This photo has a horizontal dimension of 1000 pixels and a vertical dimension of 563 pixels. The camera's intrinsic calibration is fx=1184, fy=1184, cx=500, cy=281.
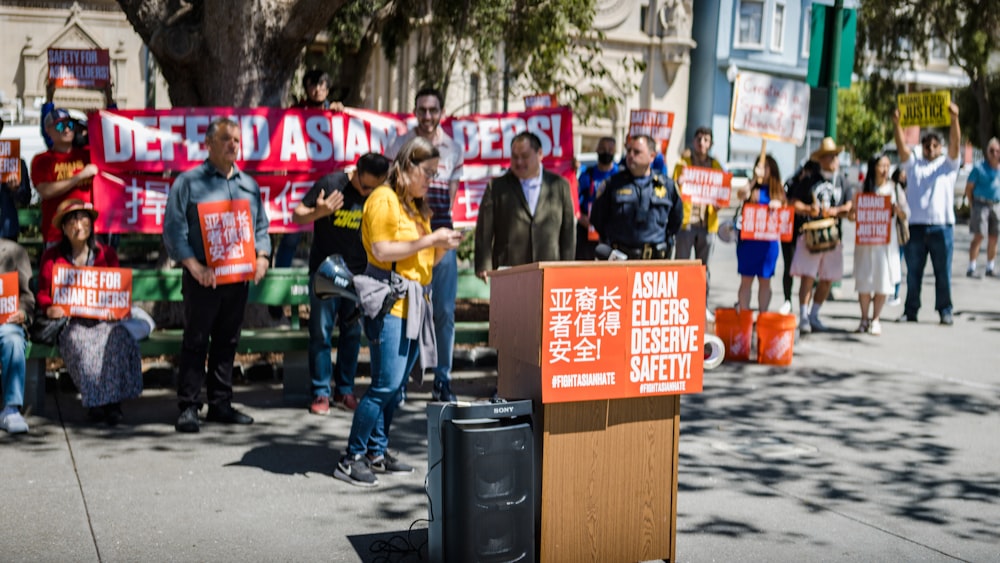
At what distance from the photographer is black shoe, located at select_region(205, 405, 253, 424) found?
314 inches

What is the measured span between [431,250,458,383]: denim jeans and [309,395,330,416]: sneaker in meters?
0.82

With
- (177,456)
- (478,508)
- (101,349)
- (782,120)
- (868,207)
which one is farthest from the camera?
(868,207)

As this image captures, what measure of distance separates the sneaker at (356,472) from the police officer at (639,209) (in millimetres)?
3503

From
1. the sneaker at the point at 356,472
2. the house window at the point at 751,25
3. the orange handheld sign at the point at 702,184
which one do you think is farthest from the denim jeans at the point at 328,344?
the house window at the point at 751,25

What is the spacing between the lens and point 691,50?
4919cm

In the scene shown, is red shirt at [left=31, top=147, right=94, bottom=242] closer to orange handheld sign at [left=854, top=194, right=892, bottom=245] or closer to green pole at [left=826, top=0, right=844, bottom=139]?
green pole at [left=826, top=0, right=844, bottom=139]

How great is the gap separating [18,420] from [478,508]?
3954 mm

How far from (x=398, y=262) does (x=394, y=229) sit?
21 centimetres

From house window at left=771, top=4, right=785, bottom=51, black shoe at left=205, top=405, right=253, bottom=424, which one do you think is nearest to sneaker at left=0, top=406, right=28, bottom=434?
black shoe at left=205, top=405, right=253, bottom=424

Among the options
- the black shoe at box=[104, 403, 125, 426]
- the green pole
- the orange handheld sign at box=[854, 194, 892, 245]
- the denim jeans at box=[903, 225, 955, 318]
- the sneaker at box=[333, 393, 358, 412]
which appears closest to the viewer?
the black shoe at box=[104, 403, 125, 426]

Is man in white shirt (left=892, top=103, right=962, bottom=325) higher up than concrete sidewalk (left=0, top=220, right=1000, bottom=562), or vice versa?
man in white shirt (left=892, top=103, right=962, bottom=325)

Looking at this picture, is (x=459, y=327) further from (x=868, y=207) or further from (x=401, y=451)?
(x=868, y=207)

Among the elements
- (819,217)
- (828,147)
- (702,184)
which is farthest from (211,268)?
(819,217)

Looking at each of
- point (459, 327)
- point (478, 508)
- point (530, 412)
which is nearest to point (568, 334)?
point (530, 412)
